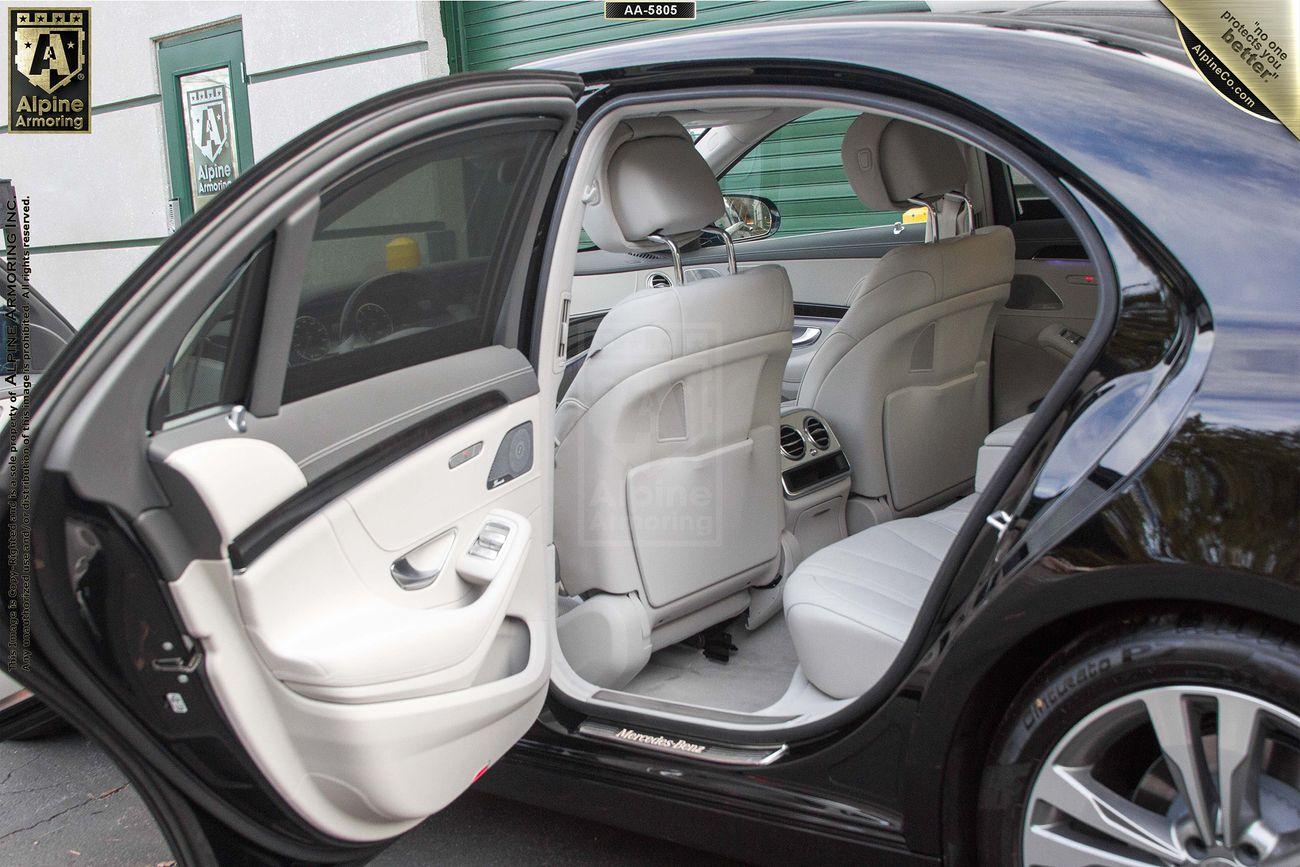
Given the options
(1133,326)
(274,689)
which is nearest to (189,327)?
(274,689)

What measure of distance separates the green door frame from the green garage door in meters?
1.63

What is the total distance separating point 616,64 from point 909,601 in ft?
3.62

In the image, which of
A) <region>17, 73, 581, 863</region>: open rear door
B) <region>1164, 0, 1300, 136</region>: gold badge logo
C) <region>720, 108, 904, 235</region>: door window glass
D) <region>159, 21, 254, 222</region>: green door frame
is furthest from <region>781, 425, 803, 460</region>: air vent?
<region>159, 21, 254, 222</region>: green door frame

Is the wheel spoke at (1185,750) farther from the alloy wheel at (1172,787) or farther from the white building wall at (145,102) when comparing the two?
the white building wall at (145,102)

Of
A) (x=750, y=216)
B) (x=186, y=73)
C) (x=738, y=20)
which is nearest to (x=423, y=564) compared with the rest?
(x=750, y=216)

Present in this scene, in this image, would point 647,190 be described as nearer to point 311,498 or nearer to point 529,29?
point 311,498

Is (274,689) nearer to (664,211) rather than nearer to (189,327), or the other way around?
(189,327)

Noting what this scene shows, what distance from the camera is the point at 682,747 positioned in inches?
76.5

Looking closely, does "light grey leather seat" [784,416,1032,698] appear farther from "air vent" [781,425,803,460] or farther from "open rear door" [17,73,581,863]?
"air vent" [781,425,803,460]

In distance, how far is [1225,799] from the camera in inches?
54.6

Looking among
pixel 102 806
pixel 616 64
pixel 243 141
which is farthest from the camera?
pixel 243 141

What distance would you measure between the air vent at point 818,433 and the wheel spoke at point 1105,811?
4.99ft

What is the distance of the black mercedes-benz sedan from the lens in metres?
1.37

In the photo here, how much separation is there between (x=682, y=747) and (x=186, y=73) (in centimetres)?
716
